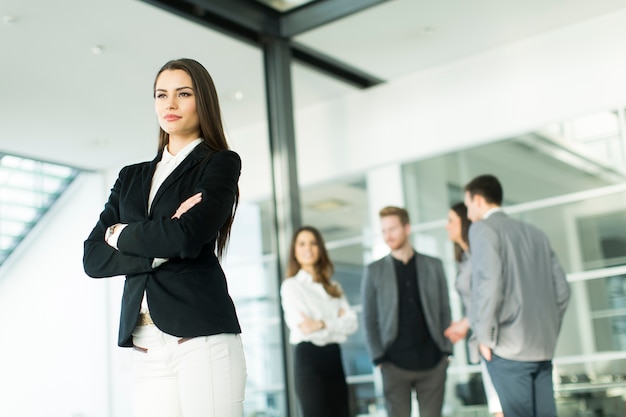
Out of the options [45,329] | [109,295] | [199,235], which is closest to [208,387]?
[199,235]

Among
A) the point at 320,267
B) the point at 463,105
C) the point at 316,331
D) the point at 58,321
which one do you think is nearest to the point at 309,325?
the point at 316,331

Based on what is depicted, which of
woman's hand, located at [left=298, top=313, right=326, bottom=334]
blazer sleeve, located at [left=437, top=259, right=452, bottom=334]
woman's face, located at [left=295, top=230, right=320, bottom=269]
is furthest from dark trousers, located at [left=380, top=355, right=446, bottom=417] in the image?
woman's face, located at [left=295, top=230, right=320, bottom=269]

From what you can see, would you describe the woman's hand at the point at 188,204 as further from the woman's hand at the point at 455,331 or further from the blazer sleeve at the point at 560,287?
the woman's hand at the point at 455,331

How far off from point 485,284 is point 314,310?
1.12 m

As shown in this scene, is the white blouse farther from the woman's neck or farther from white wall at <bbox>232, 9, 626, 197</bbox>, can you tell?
the woman's neck

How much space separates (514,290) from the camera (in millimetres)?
4191

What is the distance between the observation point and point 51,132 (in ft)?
20.7

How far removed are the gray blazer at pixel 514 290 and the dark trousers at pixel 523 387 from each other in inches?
2.0

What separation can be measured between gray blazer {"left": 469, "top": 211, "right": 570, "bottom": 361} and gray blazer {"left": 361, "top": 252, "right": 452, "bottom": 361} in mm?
642

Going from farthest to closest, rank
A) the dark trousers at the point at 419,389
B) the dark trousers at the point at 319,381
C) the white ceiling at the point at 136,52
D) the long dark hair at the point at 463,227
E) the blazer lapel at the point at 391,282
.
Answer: the white ceiling at the point at 136,52, the long dark hair at the point at 463,227, the blazer lapel at the point at 391,282, the dark trousers at the point at 419,389, the dark trousers at the point at 319,381

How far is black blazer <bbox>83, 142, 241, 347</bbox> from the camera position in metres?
1.87

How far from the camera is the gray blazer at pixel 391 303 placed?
4902mm

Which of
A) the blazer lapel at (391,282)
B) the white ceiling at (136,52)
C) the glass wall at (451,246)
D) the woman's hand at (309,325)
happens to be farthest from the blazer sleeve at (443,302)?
the white ceiling at (136,52)

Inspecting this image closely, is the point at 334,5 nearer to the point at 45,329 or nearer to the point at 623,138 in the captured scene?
the point at 623,138
